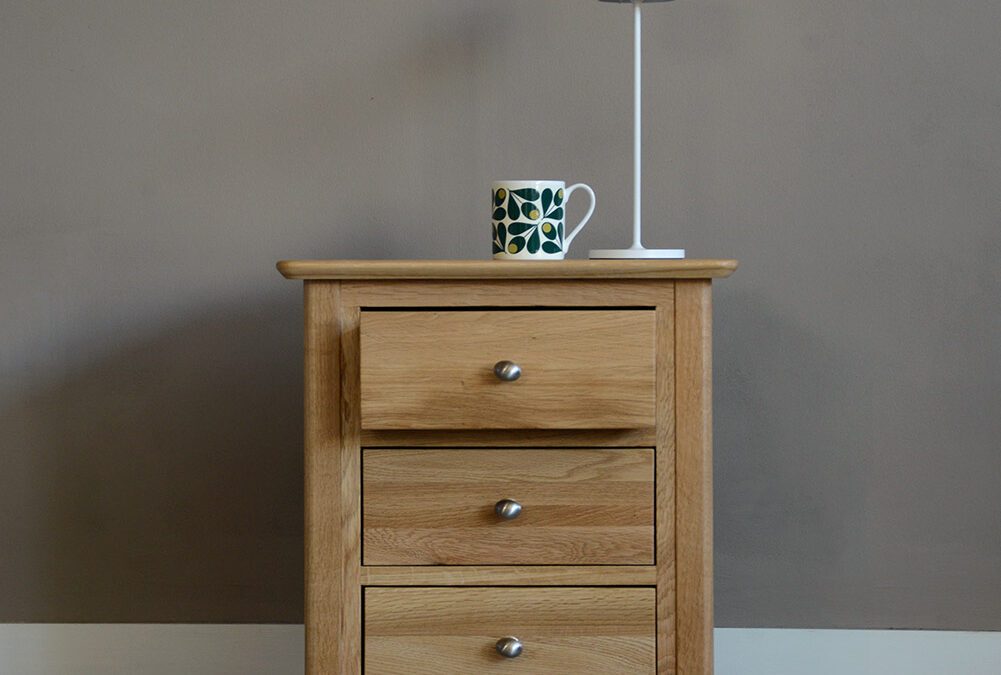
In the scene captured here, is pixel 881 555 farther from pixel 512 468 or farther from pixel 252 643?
pixel 252 643

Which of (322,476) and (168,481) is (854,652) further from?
(168,481)

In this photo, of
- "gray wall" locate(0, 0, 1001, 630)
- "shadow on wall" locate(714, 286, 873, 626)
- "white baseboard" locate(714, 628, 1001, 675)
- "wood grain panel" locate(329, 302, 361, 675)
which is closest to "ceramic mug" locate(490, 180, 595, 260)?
"wood grain panel" locate(329, 302, 361, 675)

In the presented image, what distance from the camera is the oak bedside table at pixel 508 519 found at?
1.11m

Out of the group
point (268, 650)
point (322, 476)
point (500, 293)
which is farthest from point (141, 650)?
point (500, 293)

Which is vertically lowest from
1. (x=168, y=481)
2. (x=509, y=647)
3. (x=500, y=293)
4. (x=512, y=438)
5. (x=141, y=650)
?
(x=141, y=650)

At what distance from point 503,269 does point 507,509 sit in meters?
0.27

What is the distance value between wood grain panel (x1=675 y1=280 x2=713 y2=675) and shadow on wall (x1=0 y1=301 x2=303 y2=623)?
701 millimetres

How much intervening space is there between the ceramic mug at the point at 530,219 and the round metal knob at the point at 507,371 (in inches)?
6.9

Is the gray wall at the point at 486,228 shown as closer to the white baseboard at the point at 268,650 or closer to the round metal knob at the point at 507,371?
the white baseboard at the point at 268,650

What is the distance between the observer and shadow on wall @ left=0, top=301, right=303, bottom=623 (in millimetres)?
1580

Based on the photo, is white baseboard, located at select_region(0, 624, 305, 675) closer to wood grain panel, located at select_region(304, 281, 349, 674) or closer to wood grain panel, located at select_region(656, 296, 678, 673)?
wood grain panel, located at select_region(304, 281, 349, 674)

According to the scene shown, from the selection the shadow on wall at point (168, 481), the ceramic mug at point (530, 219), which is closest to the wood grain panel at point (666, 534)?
the ceramic mug at point (530, 219)

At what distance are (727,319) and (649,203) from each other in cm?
22

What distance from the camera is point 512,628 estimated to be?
3.67 feet
